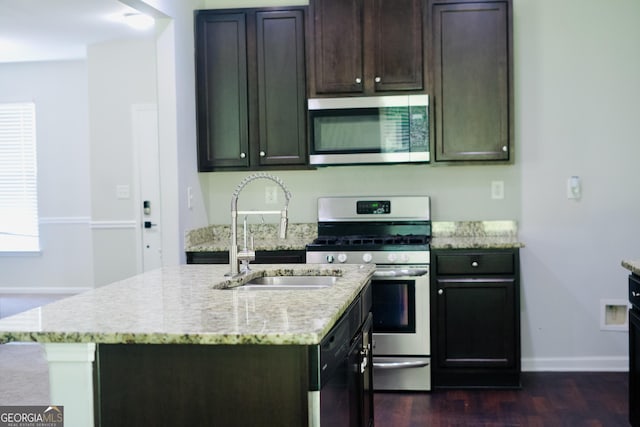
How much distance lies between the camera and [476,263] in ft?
13.0

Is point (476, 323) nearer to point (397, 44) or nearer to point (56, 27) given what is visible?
point (397, 44)

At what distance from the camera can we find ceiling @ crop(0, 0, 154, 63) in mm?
5102

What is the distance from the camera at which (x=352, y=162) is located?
424cm

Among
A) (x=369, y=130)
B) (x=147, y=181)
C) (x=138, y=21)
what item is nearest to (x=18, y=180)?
(x=147, y=181)

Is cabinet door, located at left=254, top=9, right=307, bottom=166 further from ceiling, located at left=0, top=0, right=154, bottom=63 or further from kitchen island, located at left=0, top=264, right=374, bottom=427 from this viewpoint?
kitchen island, located at left=0, top=264, right=374, bottom=427

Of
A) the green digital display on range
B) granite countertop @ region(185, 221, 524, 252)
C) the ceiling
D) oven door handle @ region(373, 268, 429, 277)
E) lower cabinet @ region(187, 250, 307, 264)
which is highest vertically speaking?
the ceiling

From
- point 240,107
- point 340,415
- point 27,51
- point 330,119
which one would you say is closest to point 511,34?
point 330,119

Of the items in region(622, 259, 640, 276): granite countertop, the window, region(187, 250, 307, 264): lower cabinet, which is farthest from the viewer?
the window

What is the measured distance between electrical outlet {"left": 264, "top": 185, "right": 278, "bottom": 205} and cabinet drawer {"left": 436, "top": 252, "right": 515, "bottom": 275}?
1.26 metres

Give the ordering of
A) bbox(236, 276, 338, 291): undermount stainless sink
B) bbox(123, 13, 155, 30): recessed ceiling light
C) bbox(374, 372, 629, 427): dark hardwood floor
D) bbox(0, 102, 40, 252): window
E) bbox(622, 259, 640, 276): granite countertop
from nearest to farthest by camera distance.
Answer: bbox(236, 276, 338, 291): undermount stainless sink, bbox(622, 259, 640, 276): granite countertop, bbox(374, 372, 629, 427): dark hardwood floor, bbox(123, 13, 155, 30): recessed ceiling light, bbox(0, 102, 40, 252): window

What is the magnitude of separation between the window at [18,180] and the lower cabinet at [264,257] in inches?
157

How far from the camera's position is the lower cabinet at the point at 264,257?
4.12 m

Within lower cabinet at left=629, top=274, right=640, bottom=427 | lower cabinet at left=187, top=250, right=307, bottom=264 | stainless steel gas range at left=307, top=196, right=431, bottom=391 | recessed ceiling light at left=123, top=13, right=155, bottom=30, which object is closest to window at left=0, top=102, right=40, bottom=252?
recessed ceiling light at left=123, top=13, right=155, bottom=30

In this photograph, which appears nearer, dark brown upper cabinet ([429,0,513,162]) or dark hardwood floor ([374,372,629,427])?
dark hardwood floor ([374,372,629,427])
